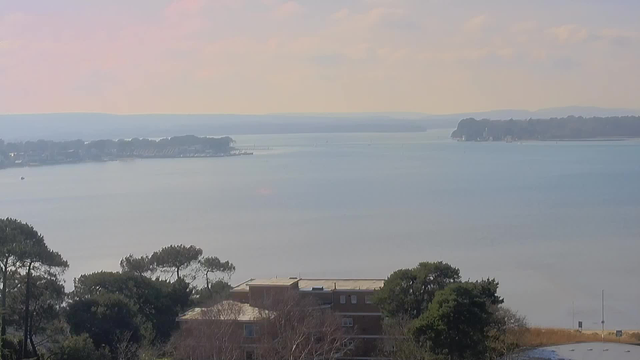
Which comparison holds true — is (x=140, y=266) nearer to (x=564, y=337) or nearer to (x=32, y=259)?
(x=32, y=259)

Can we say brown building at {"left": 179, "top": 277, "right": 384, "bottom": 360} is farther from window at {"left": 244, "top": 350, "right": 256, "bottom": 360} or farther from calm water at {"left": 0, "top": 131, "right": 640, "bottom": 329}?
calm water at {"left": 0, "top": 131, "right": 640, "bottom": 329}

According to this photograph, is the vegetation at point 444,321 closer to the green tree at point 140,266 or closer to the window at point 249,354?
the window at point 249,354

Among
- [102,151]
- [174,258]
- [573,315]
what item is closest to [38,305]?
[174,258]

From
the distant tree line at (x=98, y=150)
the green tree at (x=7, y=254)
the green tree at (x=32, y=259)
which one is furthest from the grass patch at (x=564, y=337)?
the distant tree line at (x=98, y=150)

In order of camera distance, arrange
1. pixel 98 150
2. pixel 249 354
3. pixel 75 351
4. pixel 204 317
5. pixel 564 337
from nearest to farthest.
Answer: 1. pixel 75 351
2. pixel 204 317
3. pixel 249 354
4. pixel 564 337
5. pixel 98 150

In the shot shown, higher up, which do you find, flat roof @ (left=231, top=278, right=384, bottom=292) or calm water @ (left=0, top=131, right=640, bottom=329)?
flat roof @ (left=231, top=278, right=384, bottom=292)

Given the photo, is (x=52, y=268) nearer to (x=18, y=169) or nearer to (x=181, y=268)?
(x=181, y=268)

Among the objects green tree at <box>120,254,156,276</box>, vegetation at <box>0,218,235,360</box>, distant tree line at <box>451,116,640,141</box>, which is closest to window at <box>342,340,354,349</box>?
vegetation at <box>0,218,235,360</box>
